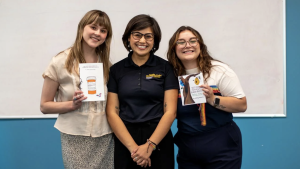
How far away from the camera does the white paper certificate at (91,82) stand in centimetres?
147

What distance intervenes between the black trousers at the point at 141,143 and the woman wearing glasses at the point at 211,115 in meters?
0.12

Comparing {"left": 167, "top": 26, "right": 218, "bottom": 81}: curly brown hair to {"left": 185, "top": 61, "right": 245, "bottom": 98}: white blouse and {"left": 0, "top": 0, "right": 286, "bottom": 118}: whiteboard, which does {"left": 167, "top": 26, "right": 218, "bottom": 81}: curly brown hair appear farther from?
{"left": 0, "top": 0, "right": 286, "bottom": 118}: whiteboard

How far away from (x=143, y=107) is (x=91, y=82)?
382 millimetres

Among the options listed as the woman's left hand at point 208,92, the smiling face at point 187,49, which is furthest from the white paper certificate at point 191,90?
the smiling face at point 187,49

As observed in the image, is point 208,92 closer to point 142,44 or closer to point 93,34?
point 142,44

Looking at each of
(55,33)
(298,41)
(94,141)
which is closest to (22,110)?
(55,33)

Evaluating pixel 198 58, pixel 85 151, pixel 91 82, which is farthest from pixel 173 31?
pixel 85 151

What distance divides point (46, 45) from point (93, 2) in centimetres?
73

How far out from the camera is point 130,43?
1.61 meters

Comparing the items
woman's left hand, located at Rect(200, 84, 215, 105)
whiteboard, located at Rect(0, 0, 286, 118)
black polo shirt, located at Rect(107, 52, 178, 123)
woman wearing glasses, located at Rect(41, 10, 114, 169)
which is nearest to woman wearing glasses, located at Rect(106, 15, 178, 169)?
black polo shirt, located at Rect(107, 52, 178, 123)

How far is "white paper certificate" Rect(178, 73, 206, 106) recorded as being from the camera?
1474 millimetres

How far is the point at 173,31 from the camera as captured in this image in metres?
2.55

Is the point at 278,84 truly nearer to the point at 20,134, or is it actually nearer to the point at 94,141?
the point at 94,141

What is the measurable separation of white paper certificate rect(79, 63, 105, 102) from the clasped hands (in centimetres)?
41
